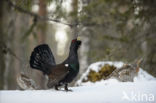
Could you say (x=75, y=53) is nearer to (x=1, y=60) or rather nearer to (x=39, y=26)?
(x=1, y=60)

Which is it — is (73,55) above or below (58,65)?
above

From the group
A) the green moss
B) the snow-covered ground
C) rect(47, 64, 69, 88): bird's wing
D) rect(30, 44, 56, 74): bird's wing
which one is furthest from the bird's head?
the green moss

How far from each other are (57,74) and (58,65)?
0.73 ft

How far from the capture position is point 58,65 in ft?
18.3

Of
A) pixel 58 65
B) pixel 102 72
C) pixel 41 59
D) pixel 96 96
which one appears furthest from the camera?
pixel 102 72

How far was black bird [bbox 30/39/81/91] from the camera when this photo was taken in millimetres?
5287

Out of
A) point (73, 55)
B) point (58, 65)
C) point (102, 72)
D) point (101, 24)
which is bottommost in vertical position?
point (102, 72)

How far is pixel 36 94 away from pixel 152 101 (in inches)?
70.9

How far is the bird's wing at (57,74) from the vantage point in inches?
209

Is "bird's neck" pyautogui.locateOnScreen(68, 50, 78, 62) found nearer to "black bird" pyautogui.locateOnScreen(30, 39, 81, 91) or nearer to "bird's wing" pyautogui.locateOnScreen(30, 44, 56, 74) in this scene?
"black bird" pyautogui.locateOnScreen(30, 39, 81, 91)

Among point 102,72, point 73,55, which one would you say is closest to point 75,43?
point 73,55

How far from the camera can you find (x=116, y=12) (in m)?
10.0

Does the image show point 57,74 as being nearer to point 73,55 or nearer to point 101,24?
point 73,55

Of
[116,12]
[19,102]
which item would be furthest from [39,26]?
[19,102]
